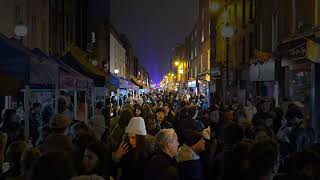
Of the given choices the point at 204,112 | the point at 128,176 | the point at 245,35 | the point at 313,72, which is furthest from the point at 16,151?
the point at 245,35

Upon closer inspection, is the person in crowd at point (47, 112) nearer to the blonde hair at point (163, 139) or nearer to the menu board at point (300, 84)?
the blonde hair at point (163, 139)

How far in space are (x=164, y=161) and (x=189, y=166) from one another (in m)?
0.53

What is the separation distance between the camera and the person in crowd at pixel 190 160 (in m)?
6.67

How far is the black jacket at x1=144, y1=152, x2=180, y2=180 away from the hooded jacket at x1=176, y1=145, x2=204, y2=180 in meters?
0.34

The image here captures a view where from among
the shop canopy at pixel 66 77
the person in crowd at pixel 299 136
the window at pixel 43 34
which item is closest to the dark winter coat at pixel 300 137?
the person in crowd at pixel 299 136

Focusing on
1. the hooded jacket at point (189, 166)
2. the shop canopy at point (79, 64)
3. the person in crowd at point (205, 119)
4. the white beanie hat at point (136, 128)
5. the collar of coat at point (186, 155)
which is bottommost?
the hooded jacket at point (189, 166)

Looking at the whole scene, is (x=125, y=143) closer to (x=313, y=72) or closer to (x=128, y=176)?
(x=128, y=176)

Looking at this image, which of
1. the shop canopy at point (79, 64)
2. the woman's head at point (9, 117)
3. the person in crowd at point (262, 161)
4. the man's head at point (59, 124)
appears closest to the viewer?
the person in crowd at point (262, 161)

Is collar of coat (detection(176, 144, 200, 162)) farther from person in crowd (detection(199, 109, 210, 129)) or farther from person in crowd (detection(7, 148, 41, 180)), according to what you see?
person in crowd (detection(199, 109, 210, 129))

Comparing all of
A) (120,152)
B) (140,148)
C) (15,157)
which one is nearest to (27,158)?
(15,157)

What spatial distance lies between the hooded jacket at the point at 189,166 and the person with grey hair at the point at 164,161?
0.35 feet

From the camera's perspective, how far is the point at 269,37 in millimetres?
28031

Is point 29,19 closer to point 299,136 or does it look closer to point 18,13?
point 18,13

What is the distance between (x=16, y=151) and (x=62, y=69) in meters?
5.49
